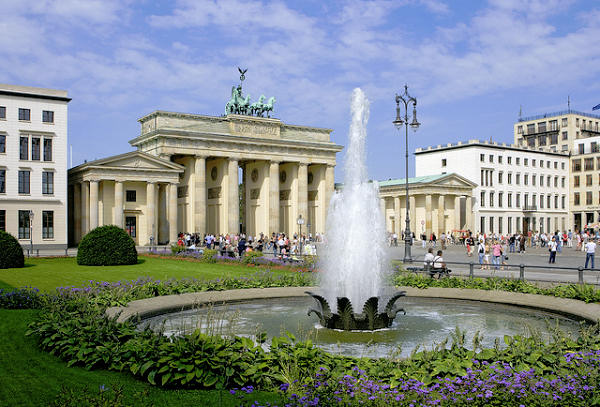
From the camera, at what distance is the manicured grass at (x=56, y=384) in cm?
766

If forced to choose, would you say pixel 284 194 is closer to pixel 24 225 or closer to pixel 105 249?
pixel 24 225

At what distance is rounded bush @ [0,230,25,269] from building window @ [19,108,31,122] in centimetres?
2519

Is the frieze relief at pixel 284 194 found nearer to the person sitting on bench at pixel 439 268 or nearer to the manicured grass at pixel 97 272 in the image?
the manicured grass at pixel 97 272

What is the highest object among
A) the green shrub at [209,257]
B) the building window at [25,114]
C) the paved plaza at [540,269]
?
the building window at [25,114]

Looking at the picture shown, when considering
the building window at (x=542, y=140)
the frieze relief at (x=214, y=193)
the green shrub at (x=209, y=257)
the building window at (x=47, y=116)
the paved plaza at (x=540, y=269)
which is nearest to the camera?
the paved plaza at (x=540, y=269)

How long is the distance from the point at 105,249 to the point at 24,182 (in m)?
26.1

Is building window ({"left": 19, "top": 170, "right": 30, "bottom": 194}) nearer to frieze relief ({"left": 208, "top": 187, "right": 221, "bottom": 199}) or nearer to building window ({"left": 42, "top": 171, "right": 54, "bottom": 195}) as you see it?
building window ({"left": 42, "top": 171, "right": 54, "bottom": 195})

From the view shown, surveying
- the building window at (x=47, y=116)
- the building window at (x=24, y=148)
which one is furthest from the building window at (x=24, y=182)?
the building window at (x=47, y=116)

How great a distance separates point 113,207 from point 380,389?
57393mm

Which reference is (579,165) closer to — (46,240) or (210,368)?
(46,240)

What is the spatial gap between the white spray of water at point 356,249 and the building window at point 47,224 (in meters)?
44.8

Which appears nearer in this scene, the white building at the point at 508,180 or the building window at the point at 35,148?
the building window at the point at 35,148

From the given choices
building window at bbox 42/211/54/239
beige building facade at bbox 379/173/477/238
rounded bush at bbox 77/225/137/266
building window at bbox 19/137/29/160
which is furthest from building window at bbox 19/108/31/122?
beige building facade at bbox 379/173/477/238

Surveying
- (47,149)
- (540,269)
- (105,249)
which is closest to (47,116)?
(47,149)
